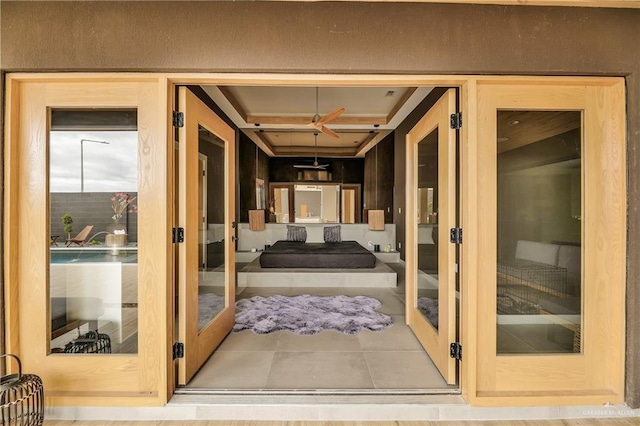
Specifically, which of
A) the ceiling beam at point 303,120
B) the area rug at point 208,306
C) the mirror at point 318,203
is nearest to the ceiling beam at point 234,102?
the ceiling beam at point 303,120

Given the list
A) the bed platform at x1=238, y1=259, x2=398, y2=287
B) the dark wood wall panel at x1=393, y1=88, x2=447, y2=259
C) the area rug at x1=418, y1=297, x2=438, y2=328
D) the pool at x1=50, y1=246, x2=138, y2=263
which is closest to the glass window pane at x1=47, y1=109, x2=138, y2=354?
the pool at x1=50, y1=246, x2=138, y2=263

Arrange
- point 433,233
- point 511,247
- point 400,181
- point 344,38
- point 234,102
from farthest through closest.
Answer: point 400,181 < point 234,102 < point 433,233 < point 511,247 < point 344,38

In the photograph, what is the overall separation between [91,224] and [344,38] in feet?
6.94

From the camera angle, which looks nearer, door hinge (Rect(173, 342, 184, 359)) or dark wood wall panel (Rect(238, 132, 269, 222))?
door hinge (Rect(173, 342, 184, 359))

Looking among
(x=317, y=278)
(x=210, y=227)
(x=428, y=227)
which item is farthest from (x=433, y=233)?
(x=317, y=278)

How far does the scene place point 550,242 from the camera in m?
2.10

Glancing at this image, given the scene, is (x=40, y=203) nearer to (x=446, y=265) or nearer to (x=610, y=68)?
(x=446, y=265)

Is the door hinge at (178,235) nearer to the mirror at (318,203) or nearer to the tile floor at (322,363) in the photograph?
the tile floor at (322,363)

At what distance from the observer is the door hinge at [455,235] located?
2.08 meters

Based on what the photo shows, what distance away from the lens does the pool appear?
2.07 m

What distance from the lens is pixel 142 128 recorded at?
2020mm

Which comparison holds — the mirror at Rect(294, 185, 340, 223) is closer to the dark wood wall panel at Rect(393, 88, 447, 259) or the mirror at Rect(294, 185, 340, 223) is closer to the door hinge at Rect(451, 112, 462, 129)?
the dark wood wall panel at Rect(393, 88, 447, 259)

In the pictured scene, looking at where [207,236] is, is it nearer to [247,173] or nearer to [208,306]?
[208,306]

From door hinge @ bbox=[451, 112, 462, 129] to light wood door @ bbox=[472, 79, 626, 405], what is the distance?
125mm
